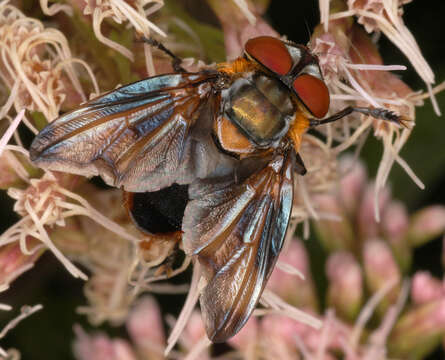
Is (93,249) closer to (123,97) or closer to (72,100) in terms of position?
(72,100)

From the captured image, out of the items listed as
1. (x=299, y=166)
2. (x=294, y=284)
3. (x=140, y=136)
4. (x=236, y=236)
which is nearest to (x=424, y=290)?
(x=294, y=284)

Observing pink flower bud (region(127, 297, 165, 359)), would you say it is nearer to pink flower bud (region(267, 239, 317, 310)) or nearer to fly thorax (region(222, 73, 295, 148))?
pink flower bud (region(267, 239, 317, 310))

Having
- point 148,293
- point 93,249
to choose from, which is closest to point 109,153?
point 93,249

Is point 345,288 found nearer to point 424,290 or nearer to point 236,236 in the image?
point 424,290

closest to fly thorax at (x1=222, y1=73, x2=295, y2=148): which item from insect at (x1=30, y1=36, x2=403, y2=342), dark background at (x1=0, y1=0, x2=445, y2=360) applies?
insect at (x1=30, y1=36, x2=403, y2=342)

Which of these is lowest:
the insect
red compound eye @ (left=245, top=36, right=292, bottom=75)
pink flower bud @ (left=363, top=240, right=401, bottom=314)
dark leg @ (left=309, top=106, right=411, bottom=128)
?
pink flower bud @ (left=363, top=240, right=401, bottom=314)

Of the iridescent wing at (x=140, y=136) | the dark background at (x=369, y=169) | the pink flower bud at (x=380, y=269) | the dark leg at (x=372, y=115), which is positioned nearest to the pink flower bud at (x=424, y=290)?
the pink flower bud at (x=380, y=269)
